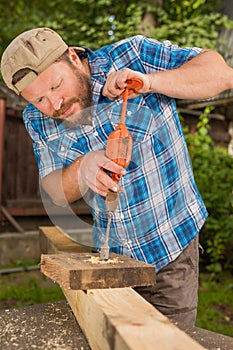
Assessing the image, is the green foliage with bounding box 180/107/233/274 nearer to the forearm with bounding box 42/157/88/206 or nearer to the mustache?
the forearm with bounding box 42/157/88/206

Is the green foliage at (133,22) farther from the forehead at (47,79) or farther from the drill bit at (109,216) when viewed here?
the drill bit at (109,216)

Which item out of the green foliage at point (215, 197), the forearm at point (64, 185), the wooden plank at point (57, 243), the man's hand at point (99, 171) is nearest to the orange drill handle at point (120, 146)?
the man's hand at point (99, 171)

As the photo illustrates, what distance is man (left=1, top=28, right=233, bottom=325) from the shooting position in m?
2.17

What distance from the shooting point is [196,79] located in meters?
2.08

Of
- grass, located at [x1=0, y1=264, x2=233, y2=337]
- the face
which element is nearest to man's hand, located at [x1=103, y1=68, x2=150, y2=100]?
the face

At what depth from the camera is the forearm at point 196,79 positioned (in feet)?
6.62

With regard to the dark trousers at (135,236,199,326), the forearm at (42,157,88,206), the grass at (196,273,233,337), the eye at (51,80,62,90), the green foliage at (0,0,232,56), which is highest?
the green foliage at (0,0,232,56)

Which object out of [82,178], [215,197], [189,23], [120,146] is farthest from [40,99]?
[189,23]

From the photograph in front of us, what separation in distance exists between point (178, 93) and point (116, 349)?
1269 mm

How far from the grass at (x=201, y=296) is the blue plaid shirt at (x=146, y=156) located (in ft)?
7.20

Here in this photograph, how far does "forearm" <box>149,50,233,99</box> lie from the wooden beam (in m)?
0.96

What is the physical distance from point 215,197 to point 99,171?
4.25 m

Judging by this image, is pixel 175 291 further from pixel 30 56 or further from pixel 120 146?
pixel 30 56

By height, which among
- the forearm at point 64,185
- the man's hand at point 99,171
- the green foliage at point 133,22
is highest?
the green foliage at point 133,22
